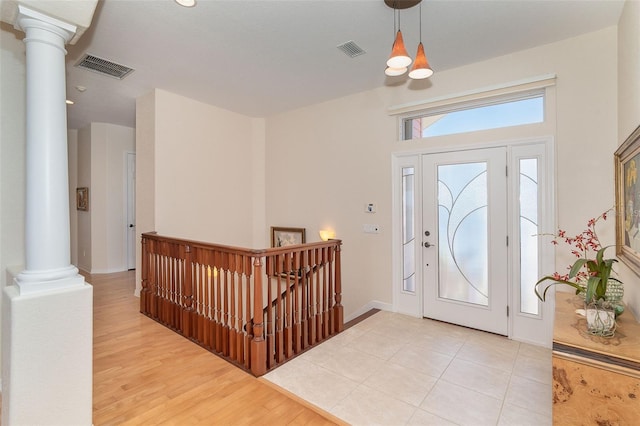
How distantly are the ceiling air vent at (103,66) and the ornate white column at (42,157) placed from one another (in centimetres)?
184

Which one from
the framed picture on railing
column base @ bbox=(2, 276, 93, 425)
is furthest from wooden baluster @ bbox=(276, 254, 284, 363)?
the framed picture on railing

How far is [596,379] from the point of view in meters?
1.61

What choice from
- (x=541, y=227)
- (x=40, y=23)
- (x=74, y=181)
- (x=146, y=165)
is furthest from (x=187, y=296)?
(x=74, y=181)

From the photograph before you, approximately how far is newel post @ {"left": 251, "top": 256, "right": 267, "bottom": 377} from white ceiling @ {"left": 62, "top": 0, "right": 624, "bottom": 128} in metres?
2.11

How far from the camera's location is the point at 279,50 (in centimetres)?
330

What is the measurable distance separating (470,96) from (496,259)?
1849 millimetres

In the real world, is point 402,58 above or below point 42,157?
above

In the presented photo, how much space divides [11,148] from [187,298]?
1973 millimetres

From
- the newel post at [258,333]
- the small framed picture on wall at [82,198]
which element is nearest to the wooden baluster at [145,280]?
the newel post at [258,333]

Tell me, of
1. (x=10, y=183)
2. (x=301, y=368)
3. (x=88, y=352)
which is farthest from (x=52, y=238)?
(x=301, y=368)

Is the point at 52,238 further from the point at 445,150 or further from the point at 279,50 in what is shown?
the point at 445,150

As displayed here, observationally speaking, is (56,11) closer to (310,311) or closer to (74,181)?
(310,311)

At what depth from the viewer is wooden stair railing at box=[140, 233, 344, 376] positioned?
9.05ft

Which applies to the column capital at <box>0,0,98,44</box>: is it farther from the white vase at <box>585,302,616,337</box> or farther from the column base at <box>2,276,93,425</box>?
the white vase at <box>585,302,616,337</box>
